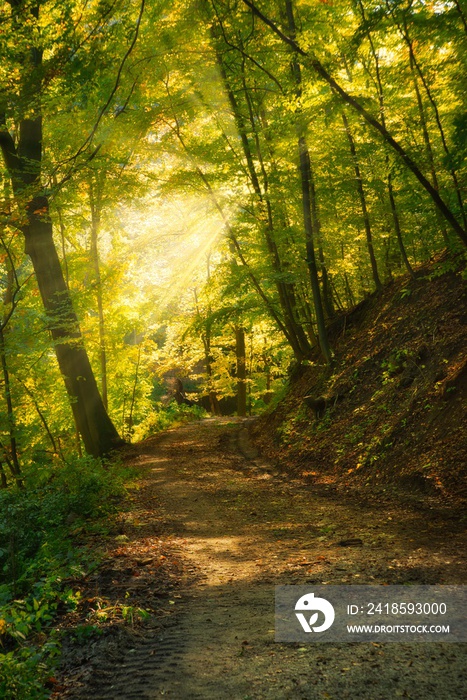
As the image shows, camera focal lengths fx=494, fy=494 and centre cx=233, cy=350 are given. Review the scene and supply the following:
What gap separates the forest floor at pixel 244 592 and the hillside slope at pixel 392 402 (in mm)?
875

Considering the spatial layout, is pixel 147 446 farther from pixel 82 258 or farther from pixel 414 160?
pixel 414 160

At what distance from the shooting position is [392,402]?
9.27 m

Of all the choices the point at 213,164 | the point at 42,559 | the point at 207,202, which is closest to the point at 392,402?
the point at 42,559

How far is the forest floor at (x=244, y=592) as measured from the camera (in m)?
2.61

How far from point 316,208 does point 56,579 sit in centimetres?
1156

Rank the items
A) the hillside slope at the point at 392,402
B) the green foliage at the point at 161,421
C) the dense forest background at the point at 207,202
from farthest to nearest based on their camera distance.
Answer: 1. the green foliage at the point at 161,421
2. the hillside slope at the point at 392,402
3. the dense forest background at the point at 207,202

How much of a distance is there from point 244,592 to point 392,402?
605cm

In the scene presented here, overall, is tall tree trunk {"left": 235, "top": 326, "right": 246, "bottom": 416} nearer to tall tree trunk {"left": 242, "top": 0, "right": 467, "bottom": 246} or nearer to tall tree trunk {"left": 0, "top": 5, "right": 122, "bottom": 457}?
tall tree trunk {"left": 0, "top": 5, "right": 122, "bottom": 457}

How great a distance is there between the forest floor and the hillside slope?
0.88 metres

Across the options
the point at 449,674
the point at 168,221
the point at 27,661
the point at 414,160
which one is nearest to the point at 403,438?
the point at 414,160

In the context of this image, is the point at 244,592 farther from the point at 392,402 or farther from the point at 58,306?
the point at 58,306

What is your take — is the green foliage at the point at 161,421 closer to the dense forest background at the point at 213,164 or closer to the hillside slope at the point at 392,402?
the dense forest background at the point at 213,164

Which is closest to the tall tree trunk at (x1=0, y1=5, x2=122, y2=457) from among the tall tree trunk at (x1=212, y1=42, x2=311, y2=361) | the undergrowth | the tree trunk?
the tree trunk

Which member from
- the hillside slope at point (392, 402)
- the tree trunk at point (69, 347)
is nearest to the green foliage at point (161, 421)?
the tree trunk at point (69, 347)
